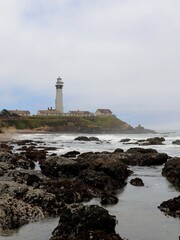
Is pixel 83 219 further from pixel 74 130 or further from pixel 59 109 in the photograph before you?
pixel 59 109

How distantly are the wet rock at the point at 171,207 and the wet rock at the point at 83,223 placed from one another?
102 inches

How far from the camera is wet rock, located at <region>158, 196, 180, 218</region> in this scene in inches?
410

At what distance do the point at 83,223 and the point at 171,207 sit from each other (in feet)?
11.8

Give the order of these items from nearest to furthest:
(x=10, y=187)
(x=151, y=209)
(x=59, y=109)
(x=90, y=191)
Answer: (x=151, y=209) < (x=10, y=187) < (x=90, y=191) < (x=59, y=109)

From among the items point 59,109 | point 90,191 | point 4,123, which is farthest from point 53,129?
point 90,191

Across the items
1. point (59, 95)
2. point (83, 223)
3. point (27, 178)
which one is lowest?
point (83, 223)

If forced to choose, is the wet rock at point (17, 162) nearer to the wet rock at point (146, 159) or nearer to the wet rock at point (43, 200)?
the wet rock at point (146, 159)

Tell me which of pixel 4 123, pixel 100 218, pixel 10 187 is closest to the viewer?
pixel 100 218

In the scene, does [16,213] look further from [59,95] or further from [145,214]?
[59,95]

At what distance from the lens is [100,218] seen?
333 inches

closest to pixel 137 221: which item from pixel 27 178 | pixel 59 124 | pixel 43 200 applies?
pixel 43 200

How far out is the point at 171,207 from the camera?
10867 mm

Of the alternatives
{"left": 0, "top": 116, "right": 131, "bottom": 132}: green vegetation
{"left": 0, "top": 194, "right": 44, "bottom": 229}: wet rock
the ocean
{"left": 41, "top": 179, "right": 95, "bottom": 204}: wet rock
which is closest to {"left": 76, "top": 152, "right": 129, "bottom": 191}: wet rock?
{"left": 41, "top": 179, "right": 95, "bottom": 204}: wet rock

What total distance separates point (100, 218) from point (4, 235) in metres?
2.33
